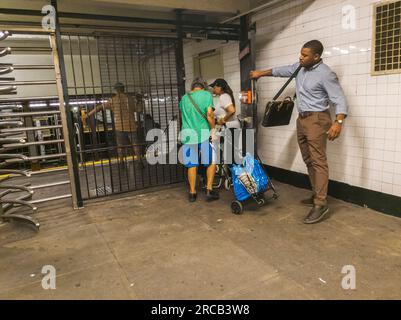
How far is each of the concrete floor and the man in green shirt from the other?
0.45 metres

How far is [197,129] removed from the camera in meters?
4.03

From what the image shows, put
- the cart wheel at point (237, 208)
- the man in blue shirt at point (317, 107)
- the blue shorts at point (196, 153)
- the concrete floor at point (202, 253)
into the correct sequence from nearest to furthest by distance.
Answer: the concrete floor at point (202, 253) → the man in blue shirt at point (317, 107) → the cart wheel at point (237, 208) → the blue shorts at point (196, 153)

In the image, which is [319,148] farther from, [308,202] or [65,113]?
[65,113]

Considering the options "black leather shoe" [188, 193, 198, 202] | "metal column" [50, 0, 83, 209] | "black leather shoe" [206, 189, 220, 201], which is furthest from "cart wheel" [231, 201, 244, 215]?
"metal column" [50, 0, 83, 209]

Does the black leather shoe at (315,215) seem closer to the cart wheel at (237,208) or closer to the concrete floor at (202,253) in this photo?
the concrete floor at (202,253)

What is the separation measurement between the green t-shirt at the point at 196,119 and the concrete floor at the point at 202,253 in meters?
0.89

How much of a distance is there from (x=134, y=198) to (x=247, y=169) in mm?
1770

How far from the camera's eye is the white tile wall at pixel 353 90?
325cm

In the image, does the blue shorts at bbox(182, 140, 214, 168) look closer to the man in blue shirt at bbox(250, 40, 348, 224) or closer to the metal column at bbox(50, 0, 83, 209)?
the man in blue shirt at bbox(250, 40, 348, 224)

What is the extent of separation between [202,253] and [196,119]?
1850mm

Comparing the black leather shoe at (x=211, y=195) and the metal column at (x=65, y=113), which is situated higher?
the metal column at (x=65, y=113)

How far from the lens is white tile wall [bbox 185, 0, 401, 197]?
325 cm

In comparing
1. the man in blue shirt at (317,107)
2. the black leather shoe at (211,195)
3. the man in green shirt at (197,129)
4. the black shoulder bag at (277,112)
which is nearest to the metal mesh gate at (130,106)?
the man in green shirt at (197,129)
